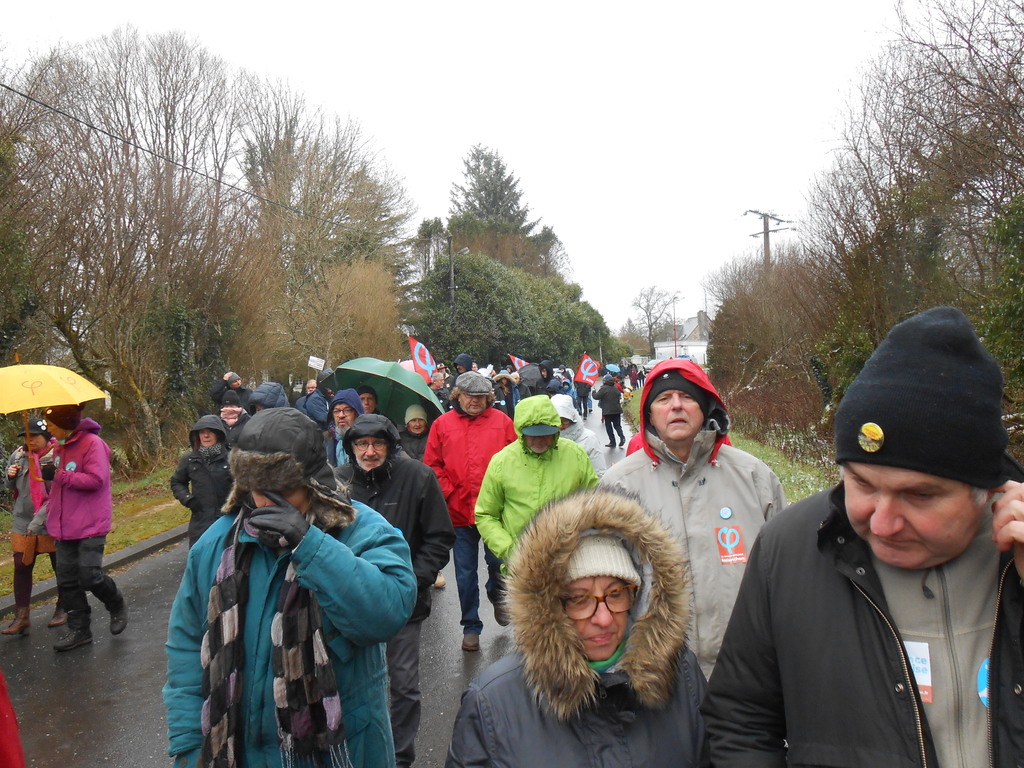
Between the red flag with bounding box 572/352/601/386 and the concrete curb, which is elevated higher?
the red flag with bounding box 572/352/601/386

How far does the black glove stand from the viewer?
7.80 feet

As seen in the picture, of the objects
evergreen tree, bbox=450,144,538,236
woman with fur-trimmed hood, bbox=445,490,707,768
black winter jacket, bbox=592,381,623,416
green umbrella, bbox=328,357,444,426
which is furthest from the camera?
evergreen tree, bbox=450,144,538,236

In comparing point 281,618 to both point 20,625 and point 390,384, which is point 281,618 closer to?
point 390,384

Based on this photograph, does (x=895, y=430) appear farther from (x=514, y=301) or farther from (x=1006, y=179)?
(x=514, y=301)

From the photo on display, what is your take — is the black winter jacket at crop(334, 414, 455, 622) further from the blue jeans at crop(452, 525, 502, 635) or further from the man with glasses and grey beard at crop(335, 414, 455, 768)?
the blue jeans at crop(452, 525, 502, 635)

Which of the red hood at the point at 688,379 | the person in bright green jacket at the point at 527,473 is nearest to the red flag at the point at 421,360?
the person in bright green jacket at the point at 527,473

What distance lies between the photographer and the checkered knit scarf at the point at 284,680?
246cm

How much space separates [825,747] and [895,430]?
2.15 feet

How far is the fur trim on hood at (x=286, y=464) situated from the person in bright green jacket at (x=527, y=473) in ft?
8.20

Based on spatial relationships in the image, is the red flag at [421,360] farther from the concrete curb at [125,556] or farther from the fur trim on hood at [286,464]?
the fur trim on hood at [286,464]

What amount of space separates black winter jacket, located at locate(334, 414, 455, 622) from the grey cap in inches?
70.7

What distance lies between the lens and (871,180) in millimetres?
16031

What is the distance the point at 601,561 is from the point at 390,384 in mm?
5713

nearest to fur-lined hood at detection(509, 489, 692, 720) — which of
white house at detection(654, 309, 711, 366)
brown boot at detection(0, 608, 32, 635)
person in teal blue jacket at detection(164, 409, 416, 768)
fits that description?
person in teal blue jacket at detection(164, 409, 416, 768)
